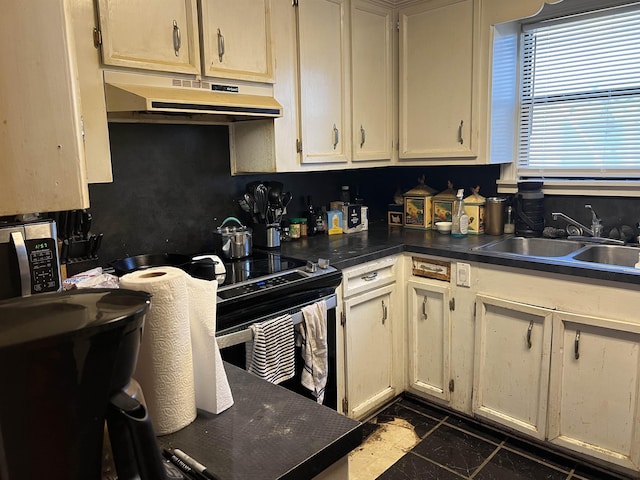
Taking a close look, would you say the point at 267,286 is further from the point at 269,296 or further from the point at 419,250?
the point at 419,250

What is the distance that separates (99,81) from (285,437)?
1493 mm

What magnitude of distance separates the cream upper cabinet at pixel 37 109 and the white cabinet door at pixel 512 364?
6.59 ft

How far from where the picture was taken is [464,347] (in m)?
2.50

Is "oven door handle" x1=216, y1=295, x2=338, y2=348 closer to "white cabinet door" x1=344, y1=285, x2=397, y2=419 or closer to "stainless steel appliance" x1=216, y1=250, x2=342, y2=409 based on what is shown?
"stainless steel appliance" x1=216, y1=250, x2=342, y2=409

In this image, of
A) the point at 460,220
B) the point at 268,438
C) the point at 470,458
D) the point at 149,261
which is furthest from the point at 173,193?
the point at 470,458

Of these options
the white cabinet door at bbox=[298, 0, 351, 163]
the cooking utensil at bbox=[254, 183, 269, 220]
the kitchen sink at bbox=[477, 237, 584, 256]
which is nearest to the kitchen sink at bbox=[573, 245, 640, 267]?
the kitchen sink at bbox=[477, 237, 584, 256]

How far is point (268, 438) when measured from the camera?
88 cm

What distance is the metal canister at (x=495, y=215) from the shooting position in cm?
279

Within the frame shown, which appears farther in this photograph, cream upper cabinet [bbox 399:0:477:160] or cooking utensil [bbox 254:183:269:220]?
cream upper cabinet [bbox 399:0:477:160]

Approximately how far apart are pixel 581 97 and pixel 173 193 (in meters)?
2.22

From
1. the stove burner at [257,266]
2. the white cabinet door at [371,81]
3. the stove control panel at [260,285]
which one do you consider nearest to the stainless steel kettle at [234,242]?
the stove burner at [257,266]

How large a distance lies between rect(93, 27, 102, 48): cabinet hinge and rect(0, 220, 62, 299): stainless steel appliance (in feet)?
3.32

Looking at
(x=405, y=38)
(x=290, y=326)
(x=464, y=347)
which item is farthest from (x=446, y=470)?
(x=405, y=38)

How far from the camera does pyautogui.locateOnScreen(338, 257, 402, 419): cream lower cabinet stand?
2418 millimetres
